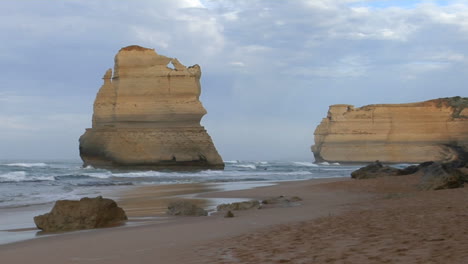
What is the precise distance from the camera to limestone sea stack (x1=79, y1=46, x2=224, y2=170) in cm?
4062

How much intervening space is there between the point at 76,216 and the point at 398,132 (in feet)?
211

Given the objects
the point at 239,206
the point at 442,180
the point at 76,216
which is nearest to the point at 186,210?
the point at 239,206

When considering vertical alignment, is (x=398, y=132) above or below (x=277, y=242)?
above

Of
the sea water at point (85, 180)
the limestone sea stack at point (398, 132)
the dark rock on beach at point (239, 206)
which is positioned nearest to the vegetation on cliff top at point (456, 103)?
the limestone sea stack at point (398, 132)

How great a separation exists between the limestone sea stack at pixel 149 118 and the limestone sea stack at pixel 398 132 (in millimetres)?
33766

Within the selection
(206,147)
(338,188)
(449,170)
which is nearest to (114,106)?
(206,147)

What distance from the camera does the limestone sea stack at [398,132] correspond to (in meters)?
64.5

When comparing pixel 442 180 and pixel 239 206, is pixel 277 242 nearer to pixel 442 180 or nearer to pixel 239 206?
pixel 239 206

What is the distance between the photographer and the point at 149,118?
4172 centimetres

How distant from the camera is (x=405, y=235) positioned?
5406 millimetres

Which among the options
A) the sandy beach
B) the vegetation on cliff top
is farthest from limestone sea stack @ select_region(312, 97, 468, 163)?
the sandy beach

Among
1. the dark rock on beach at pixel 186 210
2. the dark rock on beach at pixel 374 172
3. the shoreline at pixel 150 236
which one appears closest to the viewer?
the shoreline at pixel 150 236

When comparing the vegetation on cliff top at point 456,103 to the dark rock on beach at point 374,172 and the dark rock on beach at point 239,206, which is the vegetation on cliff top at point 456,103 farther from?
the dark rock on beach at point 239,206

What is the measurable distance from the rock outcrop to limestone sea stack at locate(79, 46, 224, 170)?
31.6 meters
